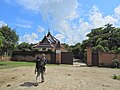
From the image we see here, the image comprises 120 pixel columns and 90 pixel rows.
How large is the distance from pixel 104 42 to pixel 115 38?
2642 mm

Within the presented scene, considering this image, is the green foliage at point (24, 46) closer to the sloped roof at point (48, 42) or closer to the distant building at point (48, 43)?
the distant building at point (48, 43)

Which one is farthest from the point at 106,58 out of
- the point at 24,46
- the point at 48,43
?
the point at 24,46

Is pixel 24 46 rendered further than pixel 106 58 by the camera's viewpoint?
Yes

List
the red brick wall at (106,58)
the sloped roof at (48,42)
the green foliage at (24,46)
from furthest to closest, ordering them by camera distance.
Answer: the green foliage at (24,46)
the sloped roof at (48,42)
the red brick wall at (106,58)

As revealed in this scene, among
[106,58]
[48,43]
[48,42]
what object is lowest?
[106,58]

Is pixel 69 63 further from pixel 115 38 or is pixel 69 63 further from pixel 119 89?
pixel 119 89

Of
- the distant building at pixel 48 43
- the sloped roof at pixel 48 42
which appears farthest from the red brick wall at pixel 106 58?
the sloped roof at pixel 48 42

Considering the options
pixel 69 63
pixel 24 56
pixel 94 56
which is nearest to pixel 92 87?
pixel 94 56

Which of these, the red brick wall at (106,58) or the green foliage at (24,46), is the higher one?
the green foliage at (24,46)

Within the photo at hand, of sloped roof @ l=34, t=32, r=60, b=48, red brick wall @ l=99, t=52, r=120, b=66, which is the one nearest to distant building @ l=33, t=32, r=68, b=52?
sloped roof @ l=34, t=32, r=60, b=48

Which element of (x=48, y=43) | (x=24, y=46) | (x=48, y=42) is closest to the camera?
(x=48, y=43)

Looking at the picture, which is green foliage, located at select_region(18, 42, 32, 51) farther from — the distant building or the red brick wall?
the red brick wall

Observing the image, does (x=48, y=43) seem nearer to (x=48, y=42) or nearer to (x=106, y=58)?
(x=48, y=42)

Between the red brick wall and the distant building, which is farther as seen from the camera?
the distant building
